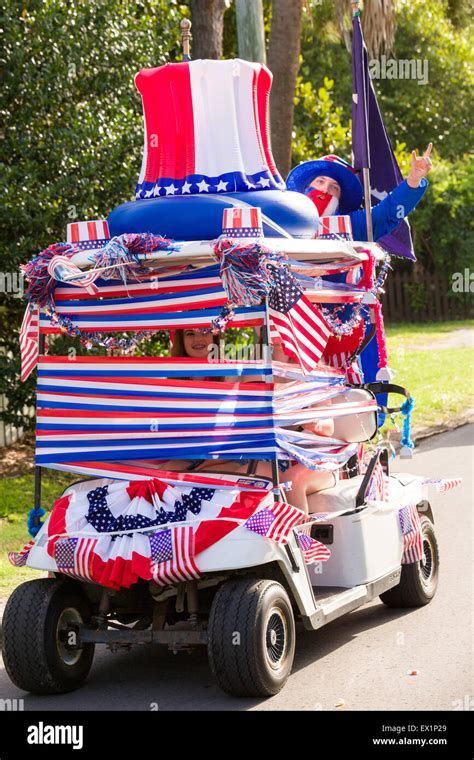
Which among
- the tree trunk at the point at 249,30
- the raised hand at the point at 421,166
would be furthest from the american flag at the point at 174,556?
the tree trunk at the point at 249,30

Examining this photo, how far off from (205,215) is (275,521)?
5.08 ft

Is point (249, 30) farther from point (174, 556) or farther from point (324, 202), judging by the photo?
point (174, 556)

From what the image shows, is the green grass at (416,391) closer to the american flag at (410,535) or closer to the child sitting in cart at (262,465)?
the child sitting in cart at (262,465)

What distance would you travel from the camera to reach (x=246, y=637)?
572 cm

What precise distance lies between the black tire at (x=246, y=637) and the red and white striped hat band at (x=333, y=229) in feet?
6.49

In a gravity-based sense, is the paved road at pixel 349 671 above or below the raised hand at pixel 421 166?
below

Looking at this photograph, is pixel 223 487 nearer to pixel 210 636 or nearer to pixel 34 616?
pixel 210 636

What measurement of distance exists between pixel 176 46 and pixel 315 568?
898 cm

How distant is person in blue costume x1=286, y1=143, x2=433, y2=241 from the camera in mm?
7848

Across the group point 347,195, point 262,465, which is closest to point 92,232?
point 262,465

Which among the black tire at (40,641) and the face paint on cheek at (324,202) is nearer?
the black tire at (40,641)

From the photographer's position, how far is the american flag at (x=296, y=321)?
6.03m
